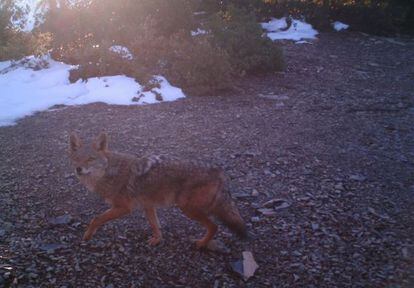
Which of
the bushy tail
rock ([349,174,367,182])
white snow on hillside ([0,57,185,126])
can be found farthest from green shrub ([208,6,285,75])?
the bushy tail

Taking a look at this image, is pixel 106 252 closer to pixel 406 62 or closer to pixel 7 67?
pixel 7 67

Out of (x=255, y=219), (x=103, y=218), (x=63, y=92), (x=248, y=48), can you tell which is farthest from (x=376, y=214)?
(x=63, y=92)

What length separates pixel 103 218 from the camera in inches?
198

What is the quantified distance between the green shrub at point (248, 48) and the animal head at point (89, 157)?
6979 millimetres

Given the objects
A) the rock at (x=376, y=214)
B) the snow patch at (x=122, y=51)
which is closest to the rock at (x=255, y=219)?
the rock at (x=376, y=214)

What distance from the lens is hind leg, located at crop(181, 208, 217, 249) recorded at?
4945 mm

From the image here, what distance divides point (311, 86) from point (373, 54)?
459cm

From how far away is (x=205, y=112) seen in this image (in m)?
9.91

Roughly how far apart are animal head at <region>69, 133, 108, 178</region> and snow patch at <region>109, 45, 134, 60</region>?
6.91 m

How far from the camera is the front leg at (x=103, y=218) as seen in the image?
503 centimetres

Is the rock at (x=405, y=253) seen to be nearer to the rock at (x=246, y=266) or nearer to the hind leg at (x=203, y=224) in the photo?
the rock at (x=246, y=266)

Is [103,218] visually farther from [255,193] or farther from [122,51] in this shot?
[122,51]

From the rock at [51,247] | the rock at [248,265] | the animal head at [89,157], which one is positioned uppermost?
the animal head at [89,157]

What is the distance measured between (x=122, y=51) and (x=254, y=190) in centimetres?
694
